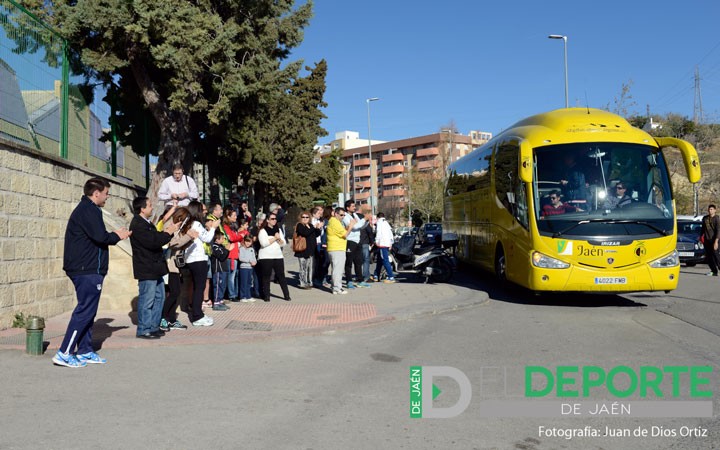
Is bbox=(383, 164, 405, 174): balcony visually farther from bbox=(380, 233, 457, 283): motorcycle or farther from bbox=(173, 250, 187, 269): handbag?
bbox=(173, 250, 187, 269): handbag

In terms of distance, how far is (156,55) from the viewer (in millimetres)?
13242

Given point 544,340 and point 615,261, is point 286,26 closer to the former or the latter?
point 615,261

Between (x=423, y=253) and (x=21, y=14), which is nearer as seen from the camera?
(x=21, y=14)

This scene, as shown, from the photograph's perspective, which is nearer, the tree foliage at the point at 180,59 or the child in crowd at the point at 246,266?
the child in crowd at the point at 246,266

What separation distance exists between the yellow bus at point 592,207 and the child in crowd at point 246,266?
501cm

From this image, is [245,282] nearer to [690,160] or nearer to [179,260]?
[179,260]

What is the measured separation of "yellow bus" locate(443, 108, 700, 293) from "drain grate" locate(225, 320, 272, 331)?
471 centimetres

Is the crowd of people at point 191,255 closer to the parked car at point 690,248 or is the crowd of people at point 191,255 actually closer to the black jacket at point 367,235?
the black jacket at point 367,235

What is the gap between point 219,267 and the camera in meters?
10.7

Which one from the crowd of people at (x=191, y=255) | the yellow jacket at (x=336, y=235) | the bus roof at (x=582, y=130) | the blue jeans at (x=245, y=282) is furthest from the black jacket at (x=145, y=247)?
the bus roof at (x=582, y=130)

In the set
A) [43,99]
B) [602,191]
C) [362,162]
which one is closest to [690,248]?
[602,191]

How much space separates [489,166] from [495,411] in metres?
10.0

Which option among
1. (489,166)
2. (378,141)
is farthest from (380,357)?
(378,141)

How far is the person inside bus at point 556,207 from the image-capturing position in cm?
1034
